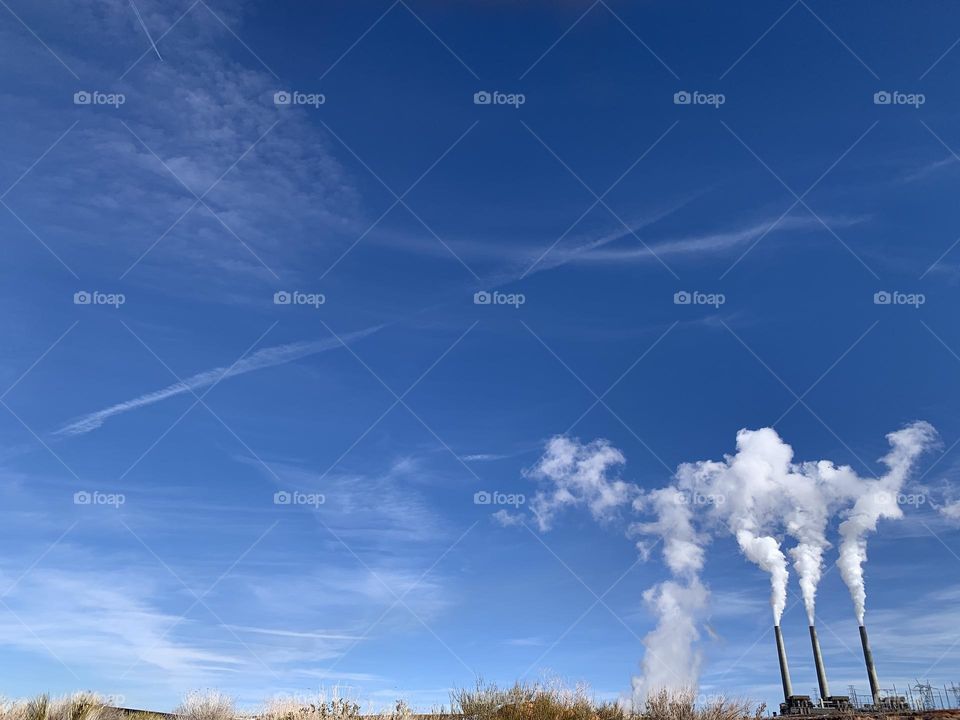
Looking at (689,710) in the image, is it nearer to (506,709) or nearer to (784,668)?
(506,709)

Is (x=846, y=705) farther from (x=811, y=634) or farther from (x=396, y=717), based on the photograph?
(x=396, y=717)

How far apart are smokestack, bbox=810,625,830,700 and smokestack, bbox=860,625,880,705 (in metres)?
4.31

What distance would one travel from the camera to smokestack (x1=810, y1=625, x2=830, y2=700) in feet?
258

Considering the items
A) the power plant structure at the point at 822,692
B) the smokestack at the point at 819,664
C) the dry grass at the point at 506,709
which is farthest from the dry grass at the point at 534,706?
the smokestack at the point at 819,664

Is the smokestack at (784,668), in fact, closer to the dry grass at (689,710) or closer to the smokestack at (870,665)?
the smokestack at (870,665)

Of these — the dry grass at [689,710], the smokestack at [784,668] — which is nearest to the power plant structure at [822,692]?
the smokestack at [784,668]

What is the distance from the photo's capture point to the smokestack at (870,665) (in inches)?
3056

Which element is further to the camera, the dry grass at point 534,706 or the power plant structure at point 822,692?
the power plant structure at point 822,692

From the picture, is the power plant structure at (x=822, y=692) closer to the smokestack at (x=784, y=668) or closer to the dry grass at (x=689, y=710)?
the smokestack at (x=784, y=668)

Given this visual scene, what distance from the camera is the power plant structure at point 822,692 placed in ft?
228

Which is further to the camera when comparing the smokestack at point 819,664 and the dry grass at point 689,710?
the smokestack at point 819,664

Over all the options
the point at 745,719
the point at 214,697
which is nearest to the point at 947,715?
the point at 745,719

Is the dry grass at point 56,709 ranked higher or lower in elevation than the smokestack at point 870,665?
lower

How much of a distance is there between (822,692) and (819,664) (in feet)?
10.1
